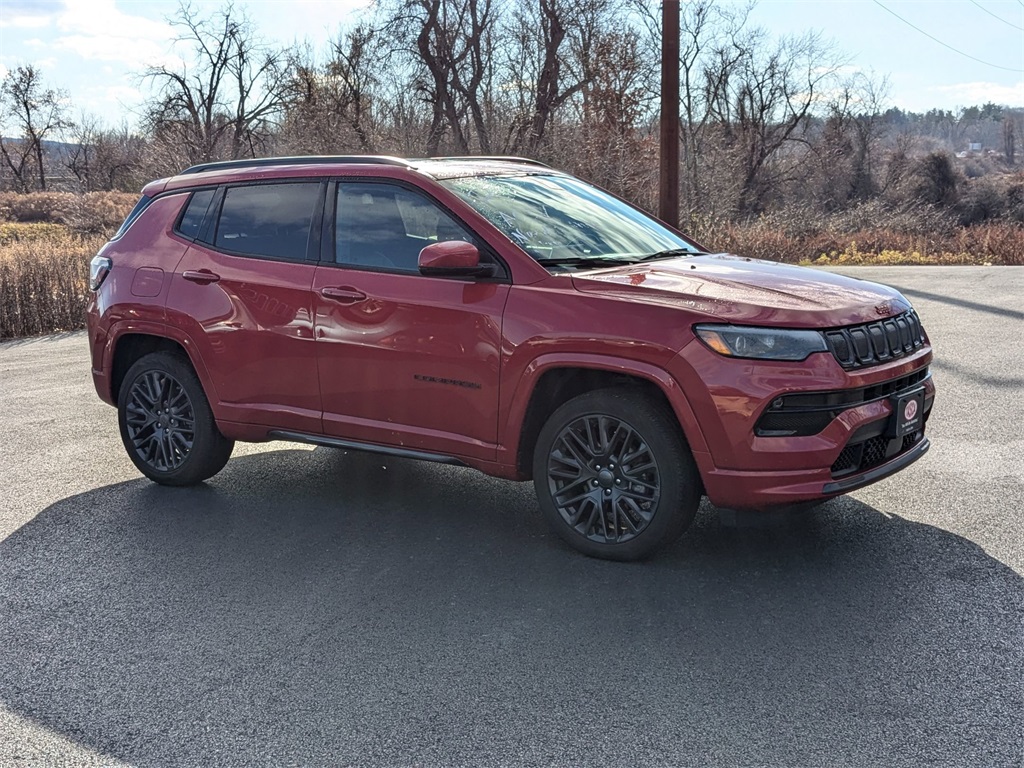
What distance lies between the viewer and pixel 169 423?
607cm

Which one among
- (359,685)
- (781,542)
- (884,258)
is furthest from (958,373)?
(884,258)

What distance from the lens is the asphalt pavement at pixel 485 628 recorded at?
10.2 ft

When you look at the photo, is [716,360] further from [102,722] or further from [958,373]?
[958,373]

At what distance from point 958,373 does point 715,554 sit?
5.18m

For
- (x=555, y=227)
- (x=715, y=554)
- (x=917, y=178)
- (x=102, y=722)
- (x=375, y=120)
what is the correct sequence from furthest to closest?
(x=917, y=178) → (x=375, y=120) → (x=555, y=227) → (x=715, y=554) → (x=102, y=722)

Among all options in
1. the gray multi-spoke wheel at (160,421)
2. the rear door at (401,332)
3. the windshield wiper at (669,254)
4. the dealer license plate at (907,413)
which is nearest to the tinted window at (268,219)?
the rear door at (401,332)

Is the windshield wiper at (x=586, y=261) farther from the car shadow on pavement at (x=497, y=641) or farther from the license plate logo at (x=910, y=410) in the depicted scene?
the license plate logo at (x=910, y=410)

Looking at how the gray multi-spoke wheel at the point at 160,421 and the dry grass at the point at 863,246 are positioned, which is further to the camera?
the dry grass at the point at 863,246

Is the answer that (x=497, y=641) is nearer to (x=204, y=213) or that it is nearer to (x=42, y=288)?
(x=204, y=213)

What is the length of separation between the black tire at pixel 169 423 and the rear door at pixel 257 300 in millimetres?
261

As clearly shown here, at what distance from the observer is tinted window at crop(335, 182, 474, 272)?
5.05 metres

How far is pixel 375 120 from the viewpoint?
112 feet

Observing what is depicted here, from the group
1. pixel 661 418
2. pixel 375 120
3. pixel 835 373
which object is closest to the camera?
pixel 835 373

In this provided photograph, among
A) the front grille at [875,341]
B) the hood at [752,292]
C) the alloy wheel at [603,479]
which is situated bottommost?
the alloy wheel at [603,479]
